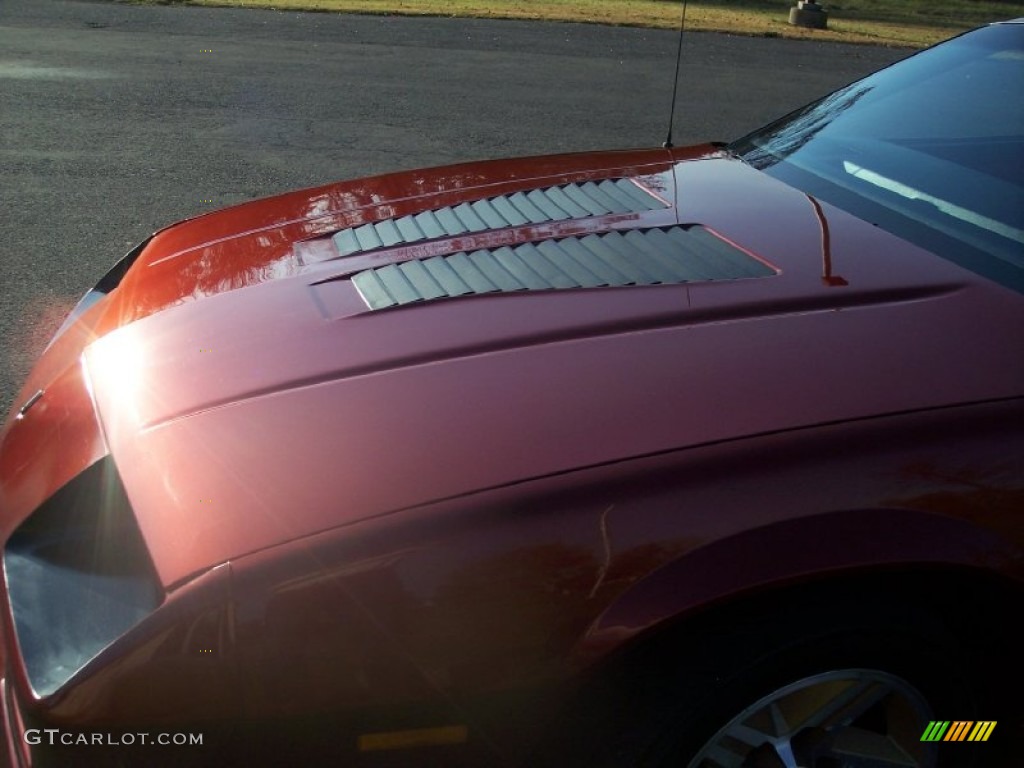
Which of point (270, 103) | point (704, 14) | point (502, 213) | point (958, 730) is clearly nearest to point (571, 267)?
point (502, 213)

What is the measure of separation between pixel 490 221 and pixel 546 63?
30.2 ft

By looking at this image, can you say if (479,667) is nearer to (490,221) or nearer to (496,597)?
(496,597)

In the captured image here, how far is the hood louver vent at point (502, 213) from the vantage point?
2.36 m

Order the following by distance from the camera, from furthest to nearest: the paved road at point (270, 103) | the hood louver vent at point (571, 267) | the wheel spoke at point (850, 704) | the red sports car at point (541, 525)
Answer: the paved road at point (270, 103)
the hood louver vent at point (571, 267)
the wheel spoke at point (850, 704)
the red sports car at point (541, 525)

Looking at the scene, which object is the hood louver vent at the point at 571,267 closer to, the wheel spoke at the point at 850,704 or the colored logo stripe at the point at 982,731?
the wheel spoke at the point at 850,704

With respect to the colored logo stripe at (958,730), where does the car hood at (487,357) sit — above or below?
above

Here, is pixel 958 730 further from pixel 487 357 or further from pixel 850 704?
pixel 487 357

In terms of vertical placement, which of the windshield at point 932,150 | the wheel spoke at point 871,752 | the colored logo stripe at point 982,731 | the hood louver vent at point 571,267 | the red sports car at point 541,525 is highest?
→ the windshield at point 932,150

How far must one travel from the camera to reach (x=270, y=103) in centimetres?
847

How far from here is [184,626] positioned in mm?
1394

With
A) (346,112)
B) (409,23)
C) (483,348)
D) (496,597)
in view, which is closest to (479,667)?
(496,597)

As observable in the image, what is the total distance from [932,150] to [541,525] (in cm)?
181

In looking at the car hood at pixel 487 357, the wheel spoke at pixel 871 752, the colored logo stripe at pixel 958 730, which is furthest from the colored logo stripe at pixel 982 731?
the car hood at pixel 487 357

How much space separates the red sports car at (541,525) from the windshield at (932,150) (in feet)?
0.58
